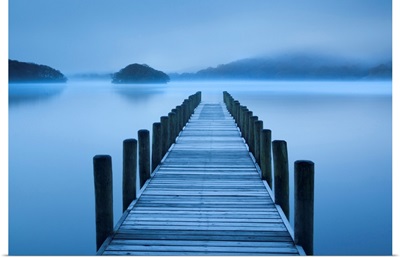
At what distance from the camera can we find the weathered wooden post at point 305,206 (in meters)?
3.60

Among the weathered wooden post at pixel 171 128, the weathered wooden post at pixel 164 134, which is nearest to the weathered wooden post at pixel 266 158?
the weathered wooden post at pixel 164 134

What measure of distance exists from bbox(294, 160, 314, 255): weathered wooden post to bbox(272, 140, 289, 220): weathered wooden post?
3.75ft

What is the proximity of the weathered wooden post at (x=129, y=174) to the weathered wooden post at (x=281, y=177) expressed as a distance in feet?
5.81

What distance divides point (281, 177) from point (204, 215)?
1.17 meters

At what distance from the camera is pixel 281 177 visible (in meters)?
4.95

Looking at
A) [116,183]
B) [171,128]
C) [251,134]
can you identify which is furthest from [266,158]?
[116,183]

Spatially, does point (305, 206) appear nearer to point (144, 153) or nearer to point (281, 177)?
point (281, 177)

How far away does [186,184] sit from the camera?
5.63m

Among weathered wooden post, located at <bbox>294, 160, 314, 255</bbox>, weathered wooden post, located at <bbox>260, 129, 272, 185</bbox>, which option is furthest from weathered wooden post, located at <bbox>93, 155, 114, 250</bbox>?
weathered wooden post, located at <bbox>260, 129, 272, 185</bbox>

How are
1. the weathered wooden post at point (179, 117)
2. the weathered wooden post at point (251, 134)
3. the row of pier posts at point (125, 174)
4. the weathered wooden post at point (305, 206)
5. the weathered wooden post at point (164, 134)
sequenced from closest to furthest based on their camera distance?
the weathered wooden post at point (305, 206)
the row of pier posts at point (125, 174)
the weathered wooden post at point (164, 134)
the weathered wooden post at point (251, 134)
the weathered wooden post at point (179, 117)

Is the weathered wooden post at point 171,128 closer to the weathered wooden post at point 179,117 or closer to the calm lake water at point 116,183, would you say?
the weathered wooden post at point 179,117

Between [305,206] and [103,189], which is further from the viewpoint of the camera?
[103,189]

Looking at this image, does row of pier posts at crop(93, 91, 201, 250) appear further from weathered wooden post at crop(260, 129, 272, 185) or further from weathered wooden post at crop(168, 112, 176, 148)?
weathered wooden post at crop(260, 129, 272, 185)

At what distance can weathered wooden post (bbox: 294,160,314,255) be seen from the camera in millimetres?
3596
